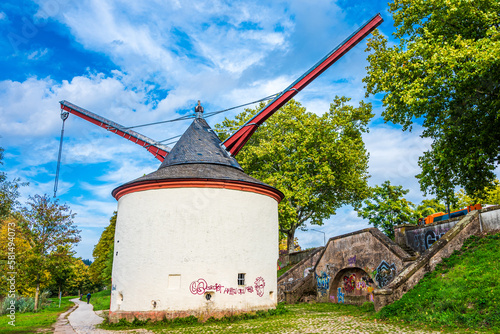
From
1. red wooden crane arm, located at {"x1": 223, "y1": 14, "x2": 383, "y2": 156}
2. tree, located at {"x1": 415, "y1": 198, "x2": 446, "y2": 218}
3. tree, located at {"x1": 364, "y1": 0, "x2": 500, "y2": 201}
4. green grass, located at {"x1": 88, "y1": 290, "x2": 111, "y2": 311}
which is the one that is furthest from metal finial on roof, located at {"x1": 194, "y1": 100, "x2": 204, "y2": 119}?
tree, located at {"x1": 415, "y1": 198, "x2": 446, "y2": 218}

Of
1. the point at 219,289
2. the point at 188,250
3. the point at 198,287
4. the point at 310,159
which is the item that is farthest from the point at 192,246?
the point at 310,159

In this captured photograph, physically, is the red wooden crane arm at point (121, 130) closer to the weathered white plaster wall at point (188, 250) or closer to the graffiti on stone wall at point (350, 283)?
the weathered white plaster wall at point (188, 250)

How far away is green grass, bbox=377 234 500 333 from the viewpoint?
973 cm

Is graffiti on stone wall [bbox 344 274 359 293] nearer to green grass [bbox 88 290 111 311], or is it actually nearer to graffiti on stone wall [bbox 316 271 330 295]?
graffiti on stone wall [bbox 316 271 330 295]

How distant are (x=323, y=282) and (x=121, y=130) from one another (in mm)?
16127

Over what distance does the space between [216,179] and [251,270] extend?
402cm

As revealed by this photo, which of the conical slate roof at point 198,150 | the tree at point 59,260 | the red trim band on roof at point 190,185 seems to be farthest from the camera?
the tree at point 59,260

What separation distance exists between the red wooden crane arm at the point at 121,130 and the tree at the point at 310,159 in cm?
744

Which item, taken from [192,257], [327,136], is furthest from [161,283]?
[327,136]

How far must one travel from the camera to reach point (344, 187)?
28.2 metres

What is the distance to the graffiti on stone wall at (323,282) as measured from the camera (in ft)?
68.9

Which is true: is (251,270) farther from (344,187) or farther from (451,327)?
(344,187)

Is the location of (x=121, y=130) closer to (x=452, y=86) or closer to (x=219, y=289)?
(x=219, y=289)

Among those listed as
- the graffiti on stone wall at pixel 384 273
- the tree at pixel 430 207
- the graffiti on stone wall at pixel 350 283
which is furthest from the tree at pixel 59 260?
the tree at pixel 430 207
